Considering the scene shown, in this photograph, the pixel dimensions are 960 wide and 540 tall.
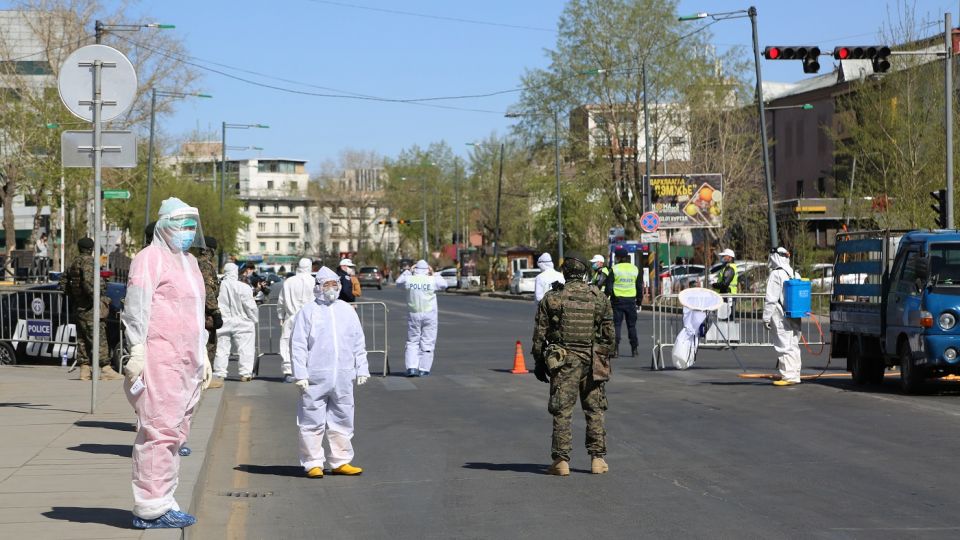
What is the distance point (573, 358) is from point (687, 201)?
43.2 metres

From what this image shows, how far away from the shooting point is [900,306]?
17.0 meters

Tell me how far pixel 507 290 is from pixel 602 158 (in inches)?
864

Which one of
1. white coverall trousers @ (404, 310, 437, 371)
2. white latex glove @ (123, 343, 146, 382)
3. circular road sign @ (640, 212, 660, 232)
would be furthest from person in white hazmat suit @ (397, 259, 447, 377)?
circular road sign @ (640, 212, 660, 232)

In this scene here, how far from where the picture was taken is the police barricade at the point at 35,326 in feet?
70.2

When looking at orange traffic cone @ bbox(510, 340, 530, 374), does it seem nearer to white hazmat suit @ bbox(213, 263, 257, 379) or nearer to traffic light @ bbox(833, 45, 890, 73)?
white hazmat suit @ bbox(213, 263, 257, 379)

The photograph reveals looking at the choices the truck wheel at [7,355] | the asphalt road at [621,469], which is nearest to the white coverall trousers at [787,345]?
the asphalt road at [621,469]

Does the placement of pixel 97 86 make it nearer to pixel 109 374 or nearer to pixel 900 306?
pixel 109 374

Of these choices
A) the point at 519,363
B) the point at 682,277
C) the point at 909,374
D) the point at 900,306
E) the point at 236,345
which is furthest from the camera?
the point at 682,277

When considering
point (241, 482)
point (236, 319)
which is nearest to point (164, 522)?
point (241, 482)

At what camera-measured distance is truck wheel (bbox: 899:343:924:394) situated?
16734 millimetres

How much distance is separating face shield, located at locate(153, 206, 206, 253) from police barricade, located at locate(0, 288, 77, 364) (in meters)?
13.8

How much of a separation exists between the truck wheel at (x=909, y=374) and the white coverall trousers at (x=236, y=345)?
8930 millimetres

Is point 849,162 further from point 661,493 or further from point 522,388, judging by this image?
point 661,493

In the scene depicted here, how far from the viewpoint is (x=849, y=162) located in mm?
63250
